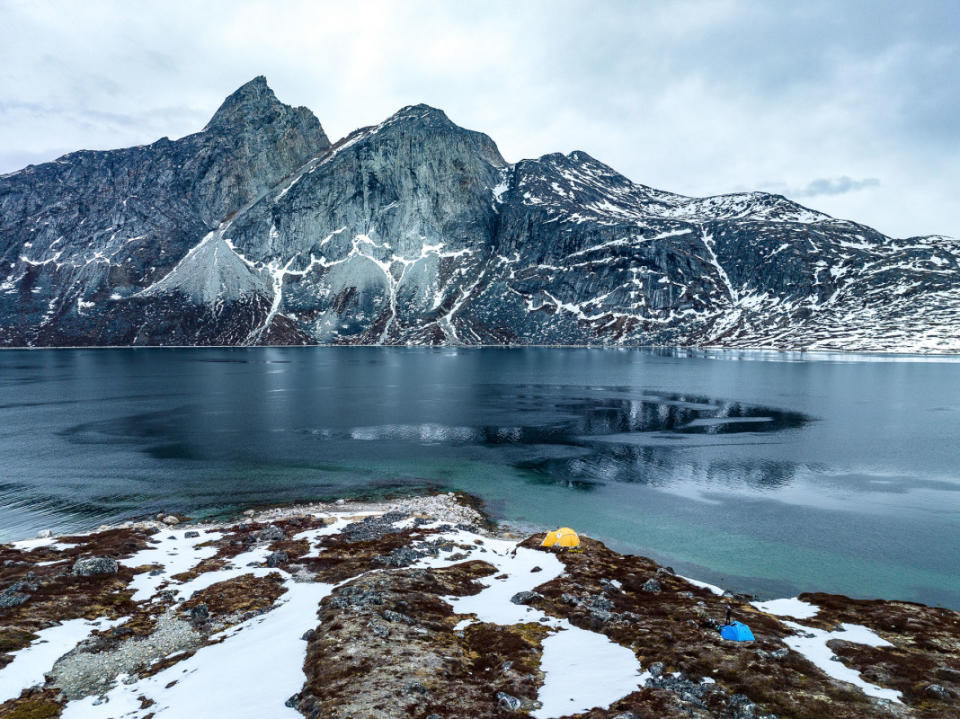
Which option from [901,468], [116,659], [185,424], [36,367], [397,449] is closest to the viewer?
[116,659]

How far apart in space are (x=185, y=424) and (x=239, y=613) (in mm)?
71139

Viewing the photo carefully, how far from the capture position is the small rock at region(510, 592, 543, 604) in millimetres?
24078

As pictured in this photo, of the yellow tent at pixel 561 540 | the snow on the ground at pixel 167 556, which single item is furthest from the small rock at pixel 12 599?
the yellow tent at pixel 561 540

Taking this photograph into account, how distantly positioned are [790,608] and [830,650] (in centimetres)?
569

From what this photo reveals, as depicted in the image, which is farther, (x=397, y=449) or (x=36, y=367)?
(x=36, y=367)

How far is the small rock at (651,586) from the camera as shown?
26.1m

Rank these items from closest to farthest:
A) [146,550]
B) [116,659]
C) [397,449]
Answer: [116,659] → [146,550] → [397,449]

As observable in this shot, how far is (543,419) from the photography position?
89.8m

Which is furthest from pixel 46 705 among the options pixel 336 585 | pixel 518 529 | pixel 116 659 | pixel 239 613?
pixel 518 529

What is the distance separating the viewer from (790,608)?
2480 centimetres

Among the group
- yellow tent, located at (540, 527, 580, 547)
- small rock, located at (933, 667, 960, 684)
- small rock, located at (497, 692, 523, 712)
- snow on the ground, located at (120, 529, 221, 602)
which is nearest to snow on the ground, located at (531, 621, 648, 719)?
small rock, located at (497, 692, 523, 712)

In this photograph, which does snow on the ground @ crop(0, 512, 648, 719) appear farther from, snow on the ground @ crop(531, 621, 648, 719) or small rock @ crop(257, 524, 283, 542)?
small rock @ crop(257, 524, 283, 542)

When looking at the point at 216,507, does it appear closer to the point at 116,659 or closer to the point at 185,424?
the point at 116,659

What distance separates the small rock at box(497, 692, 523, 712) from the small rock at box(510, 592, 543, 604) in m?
8.47
